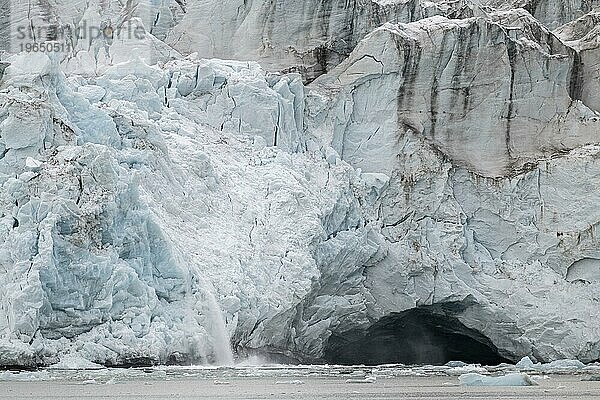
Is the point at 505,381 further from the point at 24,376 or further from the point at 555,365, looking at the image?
the point at 24,376

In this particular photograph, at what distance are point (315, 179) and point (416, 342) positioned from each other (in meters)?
4.28

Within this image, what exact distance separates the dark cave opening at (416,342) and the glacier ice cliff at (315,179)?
0.06 m

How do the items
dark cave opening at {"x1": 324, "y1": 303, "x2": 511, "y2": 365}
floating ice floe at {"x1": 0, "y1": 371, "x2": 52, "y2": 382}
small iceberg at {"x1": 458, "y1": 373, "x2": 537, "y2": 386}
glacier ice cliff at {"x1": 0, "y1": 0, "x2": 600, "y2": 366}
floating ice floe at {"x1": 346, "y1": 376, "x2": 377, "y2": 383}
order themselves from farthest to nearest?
dark cave opening at {"x1": 324, "y1": 303, "x2": 511, "y2": 365}
glacier ice cliff at {"x1": 0, "y1": 0, "x2": 600, "y2": 366}
floating ice floe at {"x1": 346, "y1": 376, "x2": 377, "y2": 383}
small iceberg at {"x1": 458, "y1": 373, "x2": 537, "y2": 386}
floating ice floe at {"x1": 0, "y1": 371, "x2": 52, "y2": 382}

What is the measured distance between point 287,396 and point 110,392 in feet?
5.29

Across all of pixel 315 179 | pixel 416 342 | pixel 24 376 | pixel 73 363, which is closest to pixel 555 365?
pixel 416 342

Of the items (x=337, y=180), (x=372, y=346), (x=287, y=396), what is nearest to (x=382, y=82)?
(x=337, y=180)

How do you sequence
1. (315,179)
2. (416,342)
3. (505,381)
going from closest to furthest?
(505,381) → (315,179) → (416,342)

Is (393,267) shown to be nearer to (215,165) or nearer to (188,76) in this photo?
A: (215,165)

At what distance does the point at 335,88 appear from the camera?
1670cm

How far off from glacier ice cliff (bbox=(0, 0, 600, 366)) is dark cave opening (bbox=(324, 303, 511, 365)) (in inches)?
2.3

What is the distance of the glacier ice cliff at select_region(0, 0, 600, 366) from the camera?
489 inches

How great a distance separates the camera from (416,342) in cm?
1806

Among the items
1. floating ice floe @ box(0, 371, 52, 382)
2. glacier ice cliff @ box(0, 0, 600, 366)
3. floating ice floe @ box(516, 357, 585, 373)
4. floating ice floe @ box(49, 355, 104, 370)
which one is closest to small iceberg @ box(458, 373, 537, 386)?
floating ice floe @ box(516, 357, 585, 373)

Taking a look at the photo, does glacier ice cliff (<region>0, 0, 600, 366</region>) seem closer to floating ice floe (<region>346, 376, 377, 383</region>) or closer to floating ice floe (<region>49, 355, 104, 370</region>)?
floating ice floe (<region>49, 355, 104, 370</region>)
